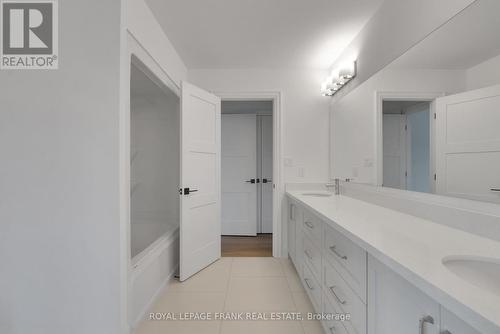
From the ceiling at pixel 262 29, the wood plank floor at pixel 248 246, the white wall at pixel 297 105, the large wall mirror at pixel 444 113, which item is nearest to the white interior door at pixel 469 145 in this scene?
the large wall mirror at pixel 444 113

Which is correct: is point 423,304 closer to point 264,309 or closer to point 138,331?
point 264,309

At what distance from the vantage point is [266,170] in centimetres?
385

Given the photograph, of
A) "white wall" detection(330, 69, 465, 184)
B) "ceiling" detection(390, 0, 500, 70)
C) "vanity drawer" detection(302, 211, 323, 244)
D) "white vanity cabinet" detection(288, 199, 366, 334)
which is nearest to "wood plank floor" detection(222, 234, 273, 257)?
"white vanity cabinet" detection(288, 199, 366, 334)

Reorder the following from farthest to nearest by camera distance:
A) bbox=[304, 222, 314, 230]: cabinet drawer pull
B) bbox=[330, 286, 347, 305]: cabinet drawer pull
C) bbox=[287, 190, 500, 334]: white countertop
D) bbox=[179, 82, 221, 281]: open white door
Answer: bbox=[179, 82, 221, 281]: open white door
bbox=[304, 222, 314, 230]: cabinet drawer pull
bbox=[330, 286, 347, 305]: cabinet drawer pull
bbox=[287, 190, 500, 334]: white countertop

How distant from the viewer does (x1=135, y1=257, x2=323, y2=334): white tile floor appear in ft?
5.01

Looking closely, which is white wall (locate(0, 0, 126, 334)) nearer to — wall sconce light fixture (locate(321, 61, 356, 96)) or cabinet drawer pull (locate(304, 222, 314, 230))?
cabinet drawer pull (locate(304, 222, 314, 230))

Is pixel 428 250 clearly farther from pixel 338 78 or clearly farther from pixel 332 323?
pixel 338 78

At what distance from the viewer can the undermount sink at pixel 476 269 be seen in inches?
27.4

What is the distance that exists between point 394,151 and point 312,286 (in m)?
1.13

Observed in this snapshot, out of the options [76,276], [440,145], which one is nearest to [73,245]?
[76,276]

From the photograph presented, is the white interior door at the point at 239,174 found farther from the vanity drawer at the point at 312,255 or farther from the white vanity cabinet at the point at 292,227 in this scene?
the vanity drawer at the point at 312,255

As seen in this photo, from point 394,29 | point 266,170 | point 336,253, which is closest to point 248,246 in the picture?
point 266,170

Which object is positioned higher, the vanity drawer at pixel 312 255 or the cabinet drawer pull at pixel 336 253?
the cabinet drawer pull at pixel 336 253

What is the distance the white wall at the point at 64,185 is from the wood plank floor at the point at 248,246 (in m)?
1.77
